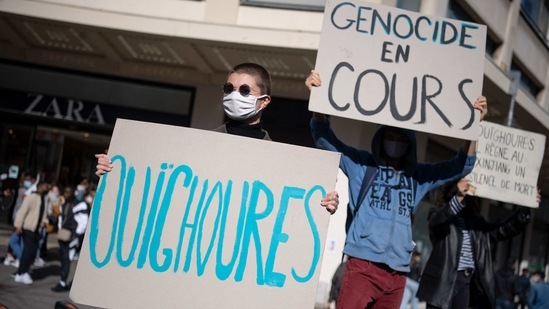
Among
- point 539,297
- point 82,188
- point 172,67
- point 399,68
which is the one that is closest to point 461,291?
point 399,68

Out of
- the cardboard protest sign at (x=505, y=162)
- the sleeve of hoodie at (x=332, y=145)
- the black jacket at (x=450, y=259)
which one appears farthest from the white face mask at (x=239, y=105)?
the cardboard protest sign at (x=505, y=162)

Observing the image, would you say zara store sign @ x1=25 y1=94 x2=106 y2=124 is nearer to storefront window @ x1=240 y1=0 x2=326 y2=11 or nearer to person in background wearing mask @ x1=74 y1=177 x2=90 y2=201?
person in background wearing mask @ x1=74 y1=177 x2=90 y2=201

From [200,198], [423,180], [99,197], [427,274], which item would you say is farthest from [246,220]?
[427,274]

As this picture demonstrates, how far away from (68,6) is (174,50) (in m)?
2.18

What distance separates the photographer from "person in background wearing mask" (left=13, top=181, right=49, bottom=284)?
9898 millimetres

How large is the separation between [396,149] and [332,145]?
1.28ft

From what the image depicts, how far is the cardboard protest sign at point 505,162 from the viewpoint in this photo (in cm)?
636

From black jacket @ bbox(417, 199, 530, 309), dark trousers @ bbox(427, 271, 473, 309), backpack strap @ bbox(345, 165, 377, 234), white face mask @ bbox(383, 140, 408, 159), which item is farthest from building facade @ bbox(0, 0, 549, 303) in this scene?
backpack strap @ bbox(345, 165, 377, 234)

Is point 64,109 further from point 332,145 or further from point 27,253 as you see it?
point 332,145

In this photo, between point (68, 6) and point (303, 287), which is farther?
point (68, 6)

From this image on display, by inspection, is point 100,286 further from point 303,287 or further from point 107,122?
point 107,122

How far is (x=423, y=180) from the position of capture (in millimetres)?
3797

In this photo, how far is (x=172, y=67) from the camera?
1423 cm

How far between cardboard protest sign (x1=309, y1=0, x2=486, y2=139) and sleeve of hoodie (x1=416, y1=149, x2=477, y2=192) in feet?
0.80
